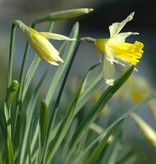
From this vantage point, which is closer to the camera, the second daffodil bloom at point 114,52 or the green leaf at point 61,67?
the second daffodil bloom at point 114,52

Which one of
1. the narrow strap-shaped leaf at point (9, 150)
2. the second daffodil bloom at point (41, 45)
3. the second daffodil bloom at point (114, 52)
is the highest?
the second daffodil bloom at point (41, 45)

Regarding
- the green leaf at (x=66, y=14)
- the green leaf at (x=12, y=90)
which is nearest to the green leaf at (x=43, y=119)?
the green leaf at (x=12, y=90)

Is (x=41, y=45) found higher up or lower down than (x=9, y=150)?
higher up

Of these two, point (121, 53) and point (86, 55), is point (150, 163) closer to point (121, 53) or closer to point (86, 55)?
point (121, 53)

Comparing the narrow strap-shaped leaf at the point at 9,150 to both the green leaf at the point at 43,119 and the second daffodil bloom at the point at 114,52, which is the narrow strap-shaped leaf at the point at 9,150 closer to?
the green leaf at the point at 43,119

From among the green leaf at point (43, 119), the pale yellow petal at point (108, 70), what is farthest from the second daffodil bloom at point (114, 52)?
the green leaf at point (43, 119)

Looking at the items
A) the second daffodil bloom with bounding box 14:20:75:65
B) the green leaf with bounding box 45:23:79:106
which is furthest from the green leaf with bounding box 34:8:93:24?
the green leaf with bounding box 45:23:79:106


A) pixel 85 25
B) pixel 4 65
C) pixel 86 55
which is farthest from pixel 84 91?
pixel 85 25

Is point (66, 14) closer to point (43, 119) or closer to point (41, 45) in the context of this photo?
point (41, 45)

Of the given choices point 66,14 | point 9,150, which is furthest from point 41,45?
point 9,150

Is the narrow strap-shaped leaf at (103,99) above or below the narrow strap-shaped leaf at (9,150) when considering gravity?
above

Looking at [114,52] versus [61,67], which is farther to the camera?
[61,67]
